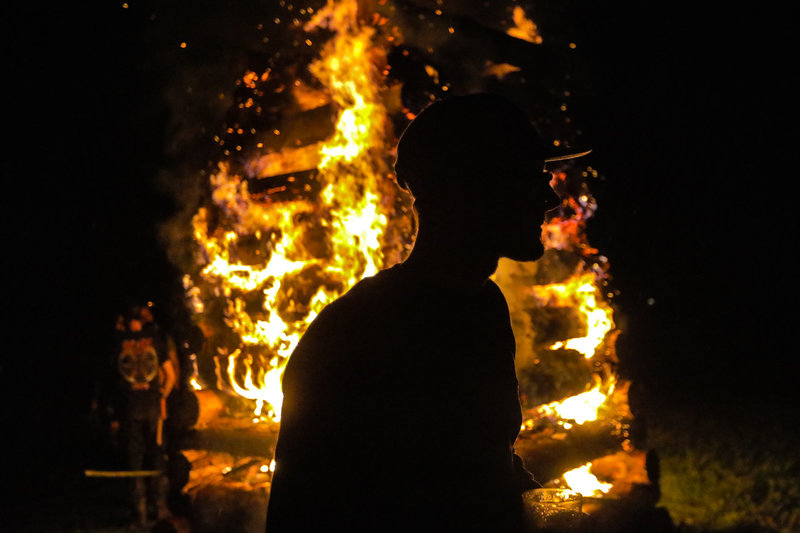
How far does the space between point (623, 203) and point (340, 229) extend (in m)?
4.06

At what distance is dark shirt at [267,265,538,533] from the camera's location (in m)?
1.29

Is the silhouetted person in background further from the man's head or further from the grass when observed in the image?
the grass

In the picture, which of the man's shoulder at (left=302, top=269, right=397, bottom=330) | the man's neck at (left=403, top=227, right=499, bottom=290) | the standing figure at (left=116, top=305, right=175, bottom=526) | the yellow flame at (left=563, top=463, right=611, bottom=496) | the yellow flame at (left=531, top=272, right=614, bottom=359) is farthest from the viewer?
the yellow flame at (left=531, top=272, right=614, bottom=359)

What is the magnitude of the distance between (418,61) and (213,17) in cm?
197

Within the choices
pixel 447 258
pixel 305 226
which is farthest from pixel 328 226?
pixel 447 258

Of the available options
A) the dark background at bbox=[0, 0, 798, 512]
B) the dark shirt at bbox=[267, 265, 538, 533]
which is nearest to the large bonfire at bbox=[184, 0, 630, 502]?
the dark background at bbox=[0, 0, 798, 512]

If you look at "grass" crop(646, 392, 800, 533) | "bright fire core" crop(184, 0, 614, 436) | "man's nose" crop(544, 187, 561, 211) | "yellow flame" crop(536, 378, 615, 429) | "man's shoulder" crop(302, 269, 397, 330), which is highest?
"bright fire core" crop(184, 0, 614, 436)

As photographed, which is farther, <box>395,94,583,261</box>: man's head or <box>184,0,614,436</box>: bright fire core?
<box>184,0,614,436</box>: bright fire core

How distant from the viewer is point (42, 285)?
8898mm

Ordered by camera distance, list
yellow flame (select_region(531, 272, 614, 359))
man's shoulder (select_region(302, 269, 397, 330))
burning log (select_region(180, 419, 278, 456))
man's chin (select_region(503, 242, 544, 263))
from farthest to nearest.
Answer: yellow flame (select_region(531, 272, 614, 359)) → burning log (select_region(180, 419, 278, 456)) → man's chin (select_region(503, 242, 544, 263)) → man's shoulder (select_region(302, 269, 397, 330))

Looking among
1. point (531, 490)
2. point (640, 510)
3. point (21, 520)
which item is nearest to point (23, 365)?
point (21, 520)

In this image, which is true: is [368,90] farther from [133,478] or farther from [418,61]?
[133,478]

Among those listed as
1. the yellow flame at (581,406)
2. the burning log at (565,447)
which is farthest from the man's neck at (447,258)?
the yellow flame at (581,406)

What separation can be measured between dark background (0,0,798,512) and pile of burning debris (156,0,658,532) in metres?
1.00
